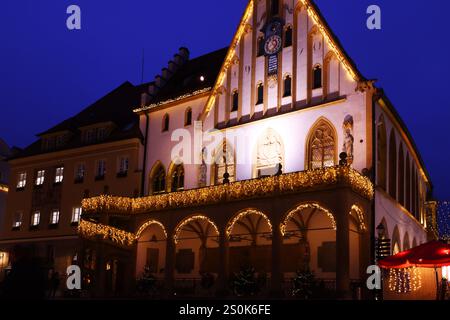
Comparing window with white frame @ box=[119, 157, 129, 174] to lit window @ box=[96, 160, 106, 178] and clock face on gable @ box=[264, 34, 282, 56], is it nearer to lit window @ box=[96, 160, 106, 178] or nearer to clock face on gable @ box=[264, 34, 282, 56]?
lit window @ box=[96, 160, 106, 178]

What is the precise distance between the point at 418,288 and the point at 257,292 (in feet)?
40.0

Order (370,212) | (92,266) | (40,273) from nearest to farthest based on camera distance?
(40,273) < (370,212) < (92,266)

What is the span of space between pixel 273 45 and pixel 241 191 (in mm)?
9666

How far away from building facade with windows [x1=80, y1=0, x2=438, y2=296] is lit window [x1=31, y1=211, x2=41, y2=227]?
404 inches

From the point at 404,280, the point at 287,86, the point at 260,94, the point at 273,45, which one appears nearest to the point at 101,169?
the point at 260,94

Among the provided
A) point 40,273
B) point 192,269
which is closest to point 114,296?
point 192,269

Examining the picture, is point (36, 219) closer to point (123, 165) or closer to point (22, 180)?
point (22, 180)

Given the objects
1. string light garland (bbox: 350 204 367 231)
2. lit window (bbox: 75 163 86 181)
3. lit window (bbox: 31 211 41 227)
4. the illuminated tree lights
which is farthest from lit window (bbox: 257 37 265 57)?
lit window (bbox: 31 211 41 227)

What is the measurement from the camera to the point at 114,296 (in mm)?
37594

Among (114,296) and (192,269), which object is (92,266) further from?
(192,269)

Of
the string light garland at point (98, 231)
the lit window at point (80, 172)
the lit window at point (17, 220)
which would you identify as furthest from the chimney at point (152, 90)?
the lit window at point (17, 220)

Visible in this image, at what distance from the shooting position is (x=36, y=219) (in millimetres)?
49688

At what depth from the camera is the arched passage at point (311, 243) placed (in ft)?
111

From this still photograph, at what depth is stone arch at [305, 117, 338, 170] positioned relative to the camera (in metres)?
34.2
